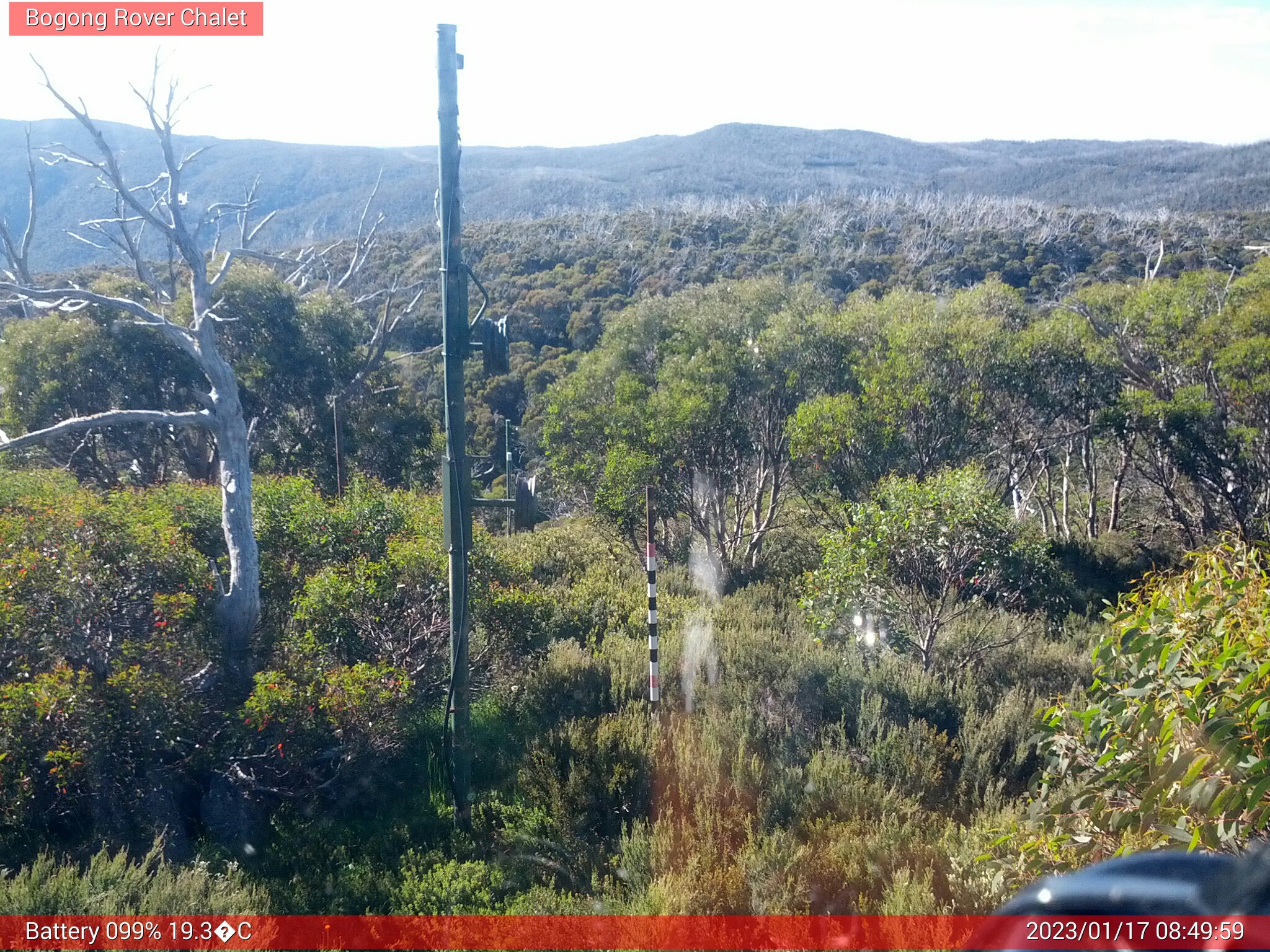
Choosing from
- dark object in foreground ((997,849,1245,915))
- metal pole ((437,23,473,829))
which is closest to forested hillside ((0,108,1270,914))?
metal pole ((437,23,473,829))

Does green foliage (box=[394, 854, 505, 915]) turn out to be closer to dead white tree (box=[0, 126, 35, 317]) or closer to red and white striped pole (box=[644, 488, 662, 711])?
red and white striped pole (box=[644, 488, 662, 711])

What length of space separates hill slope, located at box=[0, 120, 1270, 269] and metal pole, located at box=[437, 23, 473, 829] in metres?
35.1

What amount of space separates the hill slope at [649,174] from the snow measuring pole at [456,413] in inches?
1380

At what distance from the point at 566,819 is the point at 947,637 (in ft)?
13.8

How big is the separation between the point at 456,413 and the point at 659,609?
4473 mm

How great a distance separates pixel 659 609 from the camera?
9289 millimetres

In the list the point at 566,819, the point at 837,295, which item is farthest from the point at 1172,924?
the point at 837,295

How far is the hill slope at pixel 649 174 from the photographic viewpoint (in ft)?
149

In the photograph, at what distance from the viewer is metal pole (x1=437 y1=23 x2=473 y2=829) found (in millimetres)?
5367

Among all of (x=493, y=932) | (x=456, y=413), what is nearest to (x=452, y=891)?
(x=493, y=932)

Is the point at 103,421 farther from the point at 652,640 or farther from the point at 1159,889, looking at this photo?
the point at 1159,889

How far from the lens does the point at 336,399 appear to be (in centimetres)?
1448

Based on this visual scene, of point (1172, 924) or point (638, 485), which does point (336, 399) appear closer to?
point (638, 485)

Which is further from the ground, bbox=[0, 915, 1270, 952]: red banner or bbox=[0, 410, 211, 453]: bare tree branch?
bbox=[0, 410, 211, 453]: bare tree branch
